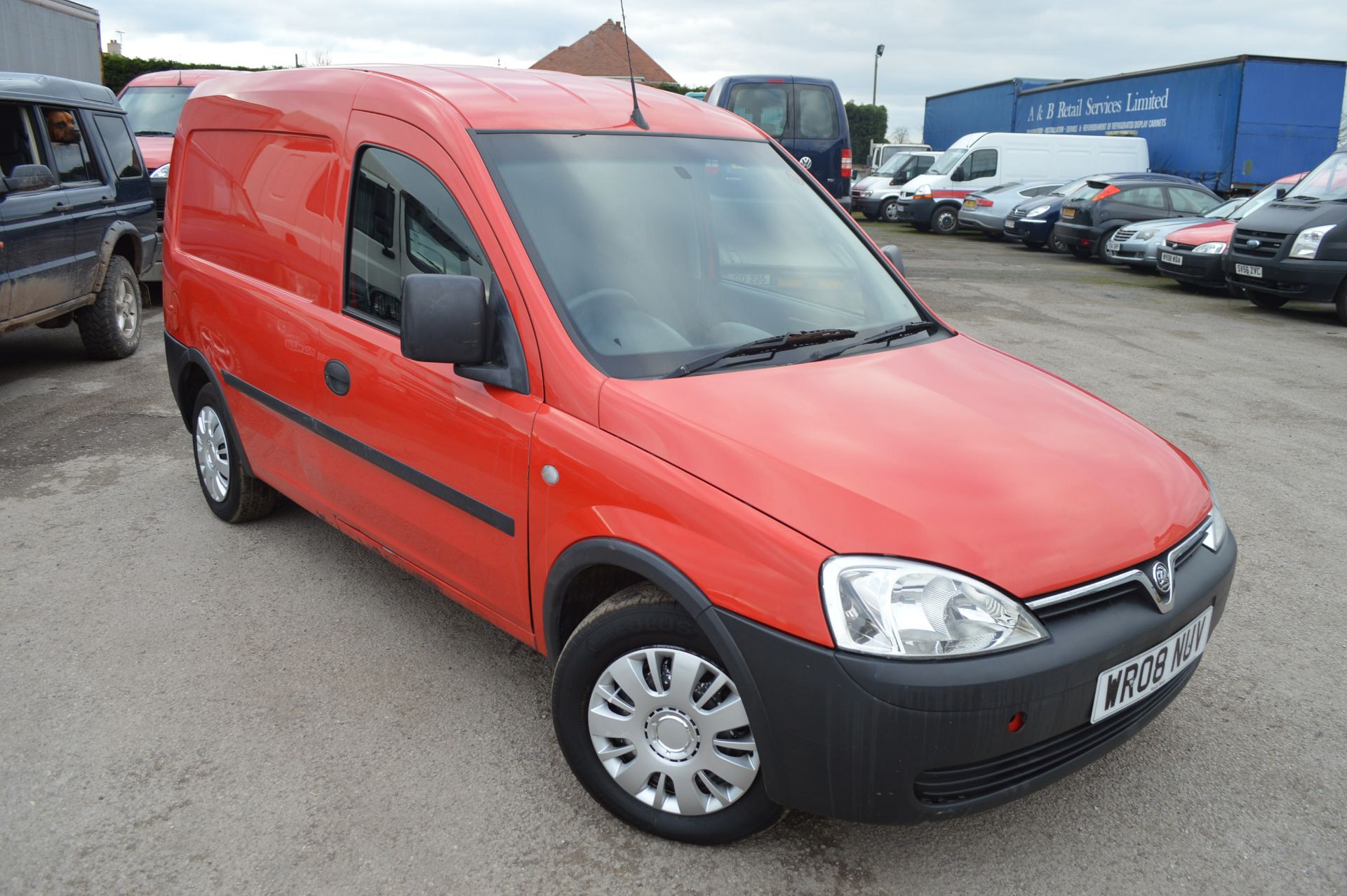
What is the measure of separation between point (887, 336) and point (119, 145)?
743 cm

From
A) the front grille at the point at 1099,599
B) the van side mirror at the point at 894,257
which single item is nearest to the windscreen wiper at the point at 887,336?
the van side mirror at the point at 894,257

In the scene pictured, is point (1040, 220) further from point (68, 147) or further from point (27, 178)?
point (27, 178)

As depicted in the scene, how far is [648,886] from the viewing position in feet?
8.32

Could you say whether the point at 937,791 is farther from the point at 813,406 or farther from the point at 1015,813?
the point at 813,406

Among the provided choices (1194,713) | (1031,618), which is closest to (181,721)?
(1031,618)

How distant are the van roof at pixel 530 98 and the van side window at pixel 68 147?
175 inches

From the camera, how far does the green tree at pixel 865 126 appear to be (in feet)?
174

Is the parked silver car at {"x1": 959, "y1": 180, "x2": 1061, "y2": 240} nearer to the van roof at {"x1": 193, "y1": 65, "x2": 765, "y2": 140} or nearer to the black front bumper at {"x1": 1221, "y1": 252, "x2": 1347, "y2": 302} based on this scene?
the black front bumper at {"x1": 1221, "y1": 252, "x2": 1347, "y2": 302}

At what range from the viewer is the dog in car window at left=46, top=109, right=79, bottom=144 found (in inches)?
295

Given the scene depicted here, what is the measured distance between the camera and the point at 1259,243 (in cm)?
1190

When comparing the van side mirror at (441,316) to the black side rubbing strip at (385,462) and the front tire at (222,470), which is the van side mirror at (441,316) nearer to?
the black side rubbing strip at (385,462)

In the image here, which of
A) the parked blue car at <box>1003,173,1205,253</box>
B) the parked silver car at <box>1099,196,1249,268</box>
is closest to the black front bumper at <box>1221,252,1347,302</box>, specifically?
the parked silver car at <box>1099,196,1249,268</box>

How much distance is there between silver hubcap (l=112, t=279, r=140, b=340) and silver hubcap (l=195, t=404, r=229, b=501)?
405 cm

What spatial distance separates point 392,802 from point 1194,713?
7.99 feet
